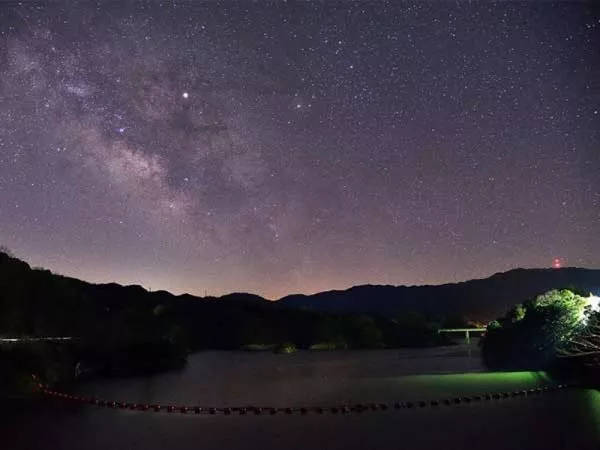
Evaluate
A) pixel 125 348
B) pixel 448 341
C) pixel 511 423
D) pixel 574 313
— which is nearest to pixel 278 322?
pixel 448 341

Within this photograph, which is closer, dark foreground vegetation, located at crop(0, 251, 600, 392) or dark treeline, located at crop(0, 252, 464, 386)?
dark foreground vegetation, located at crop(0, 251, 600, 392)

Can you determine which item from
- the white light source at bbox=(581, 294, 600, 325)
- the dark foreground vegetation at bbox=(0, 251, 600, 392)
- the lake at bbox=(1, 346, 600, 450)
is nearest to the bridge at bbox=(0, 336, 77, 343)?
the dark foreground vegetation at bbox=(0, 251, 600, 392)

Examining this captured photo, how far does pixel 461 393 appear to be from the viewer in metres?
27.3

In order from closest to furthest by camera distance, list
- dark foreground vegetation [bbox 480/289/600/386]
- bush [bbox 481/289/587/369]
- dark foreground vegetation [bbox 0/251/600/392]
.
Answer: dark foreground vegetation [bbox 480/289/600/386]
dark foreground vegetation [bbox 0/251/600/392]
bush [bbox 481/289/587/369]

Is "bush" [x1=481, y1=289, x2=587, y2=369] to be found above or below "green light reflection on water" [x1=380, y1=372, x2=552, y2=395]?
above

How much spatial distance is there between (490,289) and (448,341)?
121ft

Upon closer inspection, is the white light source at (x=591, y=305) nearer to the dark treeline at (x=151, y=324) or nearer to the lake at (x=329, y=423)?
the lake at (x=329, y=423)

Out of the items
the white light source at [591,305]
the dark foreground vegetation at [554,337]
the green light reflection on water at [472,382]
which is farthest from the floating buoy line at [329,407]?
the white light source at [591,305]

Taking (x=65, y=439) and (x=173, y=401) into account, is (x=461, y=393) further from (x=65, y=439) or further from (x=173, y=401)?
(x=65, y=439)

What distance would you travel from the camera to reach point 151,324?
6322 cm

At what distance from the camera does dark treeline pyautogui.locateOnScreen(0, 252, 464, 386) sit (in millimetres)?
38625

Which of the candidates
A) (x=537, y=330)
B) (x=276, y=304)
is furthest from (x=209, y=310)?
(x=537, y=330)

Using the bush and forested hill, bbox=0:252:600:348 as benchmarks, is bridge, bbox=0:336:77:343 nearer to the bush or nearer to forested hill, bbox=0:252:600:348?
forested hill, bbox=0:252:600:348

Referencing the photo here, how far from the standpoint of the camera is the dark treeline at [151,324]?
38625mm
